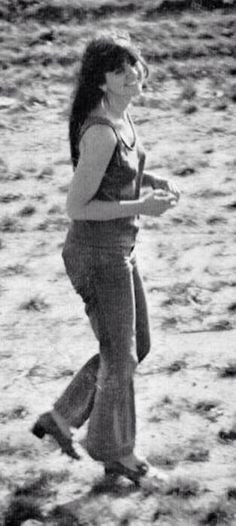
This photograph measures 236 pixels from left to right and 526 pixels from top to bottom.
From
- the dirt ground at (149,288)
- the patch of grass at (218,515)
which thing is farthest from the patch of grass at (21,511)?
the patch of grass at (218,515)

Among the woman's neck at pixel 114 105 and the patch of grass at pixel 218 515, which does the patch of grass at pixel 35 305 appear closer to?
the patch of grass at pixel 218 515

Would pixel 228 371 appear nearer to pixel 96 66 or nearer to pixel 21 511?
pixel 21 511

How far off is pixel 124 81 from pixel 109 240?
0.55 m

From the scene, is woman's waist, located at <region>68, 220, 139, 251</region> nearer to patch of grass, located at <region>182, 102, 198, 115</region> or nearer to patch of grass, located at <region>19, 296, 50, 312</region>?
patch of grass, located at <region>19, 296, 50, 312</region>

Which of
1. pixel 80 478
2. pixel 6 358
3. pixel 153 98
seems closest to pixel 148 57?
pixel 153 98

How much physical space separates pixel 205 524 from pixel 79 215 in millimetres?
1220

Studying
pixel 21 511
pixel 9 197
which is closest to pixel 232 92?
pixel 9 197

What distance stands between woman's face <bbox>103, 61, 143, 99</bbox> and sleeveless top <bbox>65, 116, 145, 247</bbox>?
0.12 m

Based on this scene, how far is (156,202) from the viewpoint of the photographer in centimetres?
345

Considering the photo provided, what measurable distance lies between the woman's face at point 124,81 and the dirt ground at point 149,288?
4.92ft

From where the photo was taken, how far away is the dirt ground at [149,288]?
390cm

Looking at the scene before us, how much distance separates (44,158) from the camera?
7.53 m

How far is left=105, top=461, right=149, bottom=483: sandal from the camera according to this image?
3.87 m

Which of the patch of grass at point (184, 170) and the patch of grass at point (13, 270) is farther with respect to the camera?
the patch of grass at point (184, 170)
